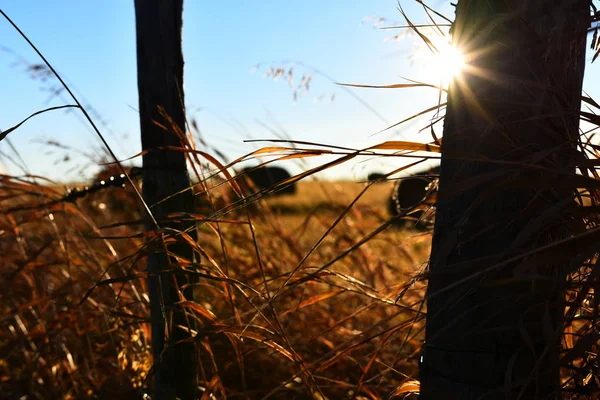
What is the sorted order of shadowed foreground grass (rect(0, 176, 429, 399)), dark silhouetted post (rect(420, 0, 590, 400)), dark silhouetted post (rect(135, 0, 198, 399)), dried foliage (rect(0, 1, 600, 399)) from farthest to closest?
1. shadowed foreground grass (rect(0, 176, 429, 399))
2. dark silhouetted post (rect(135, 0, 198, 399))
3. dried foliage (rect(0, 1, 600, 399))
4. dark silhouetted post (rect(420, 0, 590, 400))

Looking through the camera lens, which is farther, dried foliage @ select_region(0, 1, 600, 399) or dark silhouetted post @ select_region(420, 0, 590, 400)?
dried foliage @ select_region(0, 1, 600, 399)

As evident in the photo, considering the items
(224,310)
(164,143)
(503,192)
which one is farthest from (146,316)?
(503,192)

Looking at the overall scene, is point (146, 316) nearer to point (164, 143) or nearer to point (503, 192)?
point (164, 143)

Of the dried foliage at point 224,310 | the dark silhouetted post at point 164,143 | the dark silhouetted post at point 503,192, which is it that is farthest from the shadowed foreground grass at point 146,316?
the dark silhouetted post at point 503,192

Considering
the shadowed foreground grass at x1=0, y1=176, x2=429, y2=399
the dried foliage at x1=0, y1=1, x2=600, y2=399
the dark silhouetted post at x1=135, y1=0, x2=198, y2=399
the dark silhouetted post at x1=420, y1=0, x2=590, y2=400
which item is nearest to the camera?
the dark silhouetted post at x1=420, y1=0, x2=590, y2=400

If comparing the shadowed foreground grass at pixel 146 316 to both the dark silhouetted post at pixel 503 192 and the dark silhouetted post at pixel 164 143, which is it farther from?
the dark silhouetted post at pixel 503 192

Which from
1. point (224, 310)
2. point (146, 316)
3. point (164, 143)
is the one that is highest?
point (164, 143)

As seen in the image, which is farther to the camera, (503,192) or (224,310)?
(224,310)

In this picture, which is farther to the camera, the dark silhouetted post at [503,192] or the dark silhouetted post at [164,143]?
the dark silhouetted post at [164,143]

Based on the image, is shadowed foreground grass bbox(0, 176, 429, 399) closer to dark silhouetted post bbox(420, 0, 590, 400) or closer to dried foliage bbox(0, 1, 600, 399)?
dried foliage bbox(0, 1, 600, 399)

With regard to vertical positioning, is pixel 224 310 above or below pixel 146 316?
below

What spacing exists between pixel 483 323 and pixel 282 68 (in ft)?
3.44

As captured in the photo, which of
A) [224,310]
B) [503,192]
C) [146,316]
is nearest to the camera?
[503,192]

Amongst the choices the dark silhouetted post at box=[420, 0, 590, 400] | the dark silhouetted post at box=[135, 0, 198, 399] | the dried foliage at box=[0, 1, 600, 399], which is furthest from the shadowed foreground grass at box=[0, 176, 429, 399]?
the dark silhouetted post at box=[420, 0, 590, 400]
